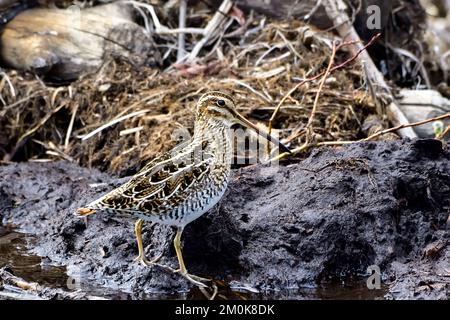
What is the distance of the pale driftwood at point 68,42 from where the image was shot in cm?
905

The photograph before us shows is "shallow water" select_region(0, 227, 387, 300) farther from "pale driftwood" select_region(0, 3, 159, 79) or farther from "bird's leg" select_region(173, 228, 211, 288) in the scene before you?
"pale driftwood" select_region(0, 3, 159, 79)

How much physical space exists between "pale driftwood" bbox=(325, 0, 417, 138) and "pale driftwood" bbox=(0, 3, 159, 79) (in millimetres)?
2034

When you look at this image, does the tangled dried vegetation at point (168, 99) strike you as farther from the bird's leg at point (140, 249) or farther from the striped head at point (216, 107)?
the bird's leg at point (140, 249)

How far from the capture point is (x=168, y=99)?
8.39 meters

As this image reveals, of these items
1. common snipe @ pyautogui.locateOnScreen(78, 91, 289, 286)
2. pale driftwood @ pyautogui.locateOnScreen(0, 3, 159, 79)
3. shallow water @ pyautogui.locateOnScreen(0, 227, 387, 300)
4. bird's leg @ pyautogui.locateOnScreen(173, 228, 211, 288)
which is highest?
pale driftwood @ pyautogui.locateOnScreen(0, 3, 159, 79)

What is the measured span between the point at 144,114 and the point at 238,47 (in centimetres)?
163

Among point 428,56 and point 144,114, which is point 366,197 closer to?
point 144,114

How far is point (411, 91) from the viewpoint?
29.0 feet

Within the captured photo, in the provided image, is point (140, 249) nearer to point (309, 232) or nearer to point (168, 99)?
point (309, 232)

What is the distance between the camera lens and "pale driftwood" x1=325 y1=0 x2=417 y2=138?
8.24 meters

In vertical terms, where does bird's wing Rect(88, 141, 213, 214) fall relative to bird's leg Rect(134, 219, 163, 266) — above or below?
above

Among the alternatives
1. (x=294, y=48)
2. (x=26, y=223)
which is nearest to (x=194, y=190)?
(x=26, y=223)

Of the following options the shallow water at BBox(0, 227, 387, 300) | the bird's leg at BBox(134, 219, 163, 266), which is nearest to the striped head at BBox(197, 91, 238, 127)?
the bird's leg at BBox(134, 219, 163, 266)

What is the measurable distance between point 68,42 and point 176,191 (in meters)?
4.11
